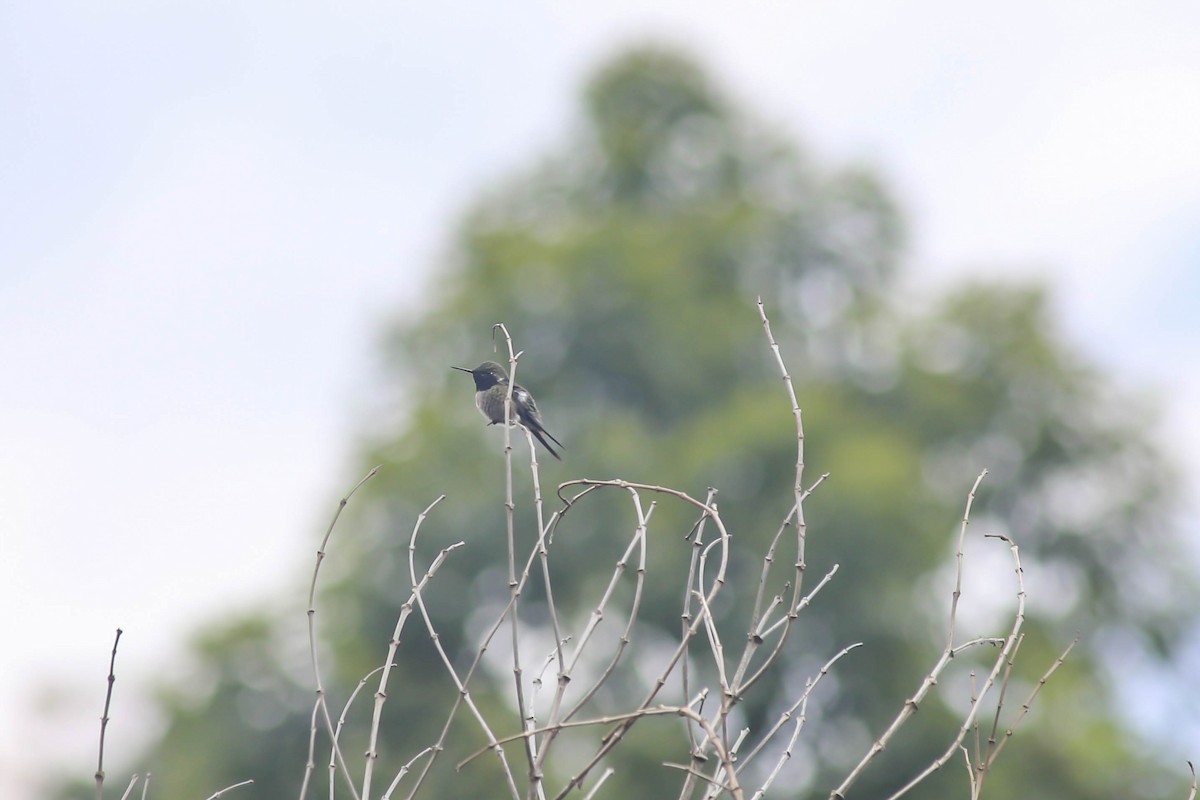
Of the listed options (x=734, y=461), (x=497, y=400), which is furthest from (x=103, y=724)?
(x=734, y=461)

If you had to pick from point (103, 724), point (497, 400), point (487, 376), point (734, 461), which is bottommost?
point (103, 724)

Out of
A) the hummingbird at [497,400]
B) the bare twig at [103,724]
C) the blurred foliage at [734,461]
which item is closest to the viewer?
the bare twig at [103,724]

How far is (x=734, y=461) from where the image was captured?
725 inches

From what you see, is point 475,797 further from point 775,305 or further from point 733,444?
point 775,305

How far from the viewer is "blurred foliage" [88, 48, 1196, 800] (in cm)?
1759

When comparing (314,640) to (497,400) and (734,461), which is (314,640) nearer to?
(497,400)

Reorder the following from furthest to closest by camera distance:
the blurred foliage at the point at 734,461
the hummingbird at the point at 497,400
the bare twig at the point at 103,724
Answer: the blurred foliage at the point at 734,461, the hummingbird at the point at 497,400, the bare twig at the point at 103,724

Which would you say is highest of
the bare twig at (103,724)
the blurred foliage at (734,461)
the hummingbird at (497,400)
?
the blurred foliage at (734,461)

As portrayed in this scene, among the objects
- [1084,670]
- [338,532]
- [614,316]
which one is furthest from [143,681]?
[1084,670]

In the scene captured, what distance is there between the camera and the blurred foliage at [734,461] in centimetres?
1759

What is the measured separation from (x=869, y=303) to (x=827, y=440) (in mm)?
3888

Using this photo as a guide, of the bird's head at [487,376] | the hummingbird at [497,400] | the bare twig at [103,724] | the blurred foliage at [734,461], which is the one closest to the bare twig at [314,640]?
the bare twig at [103,724]

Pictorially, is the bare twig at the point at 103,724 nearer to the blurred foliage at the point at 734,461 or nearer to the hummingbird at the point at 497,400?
the hummingbird at the point at 497,400

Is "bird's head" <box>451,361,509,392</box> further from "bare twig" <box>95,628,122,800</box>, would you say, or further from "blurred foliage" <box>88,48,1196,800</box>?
"blurred foliage" <box>88,48,1196,800</box>
